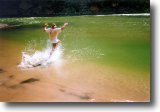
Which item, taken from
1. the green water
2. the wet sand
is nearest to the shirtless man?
the green water

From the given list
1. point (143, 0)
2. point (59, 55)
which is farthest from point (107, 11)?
point (59, 55)

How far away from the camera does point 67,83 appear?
259 centimetres

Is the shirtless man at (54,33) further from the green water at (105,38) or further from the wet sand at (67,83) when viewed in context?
the wet sand at (67,83)

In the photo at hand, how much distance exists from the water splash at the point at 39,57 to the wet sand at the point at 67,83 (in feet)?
0.14

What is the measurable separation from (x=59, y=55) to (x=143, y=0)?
33.4 inches

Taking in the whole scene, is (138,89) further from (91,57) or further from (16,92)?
(16,92)

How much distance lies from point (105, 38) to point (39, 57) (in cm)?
61

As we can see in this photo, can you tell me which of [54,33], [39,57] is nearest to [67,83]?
[39,57]

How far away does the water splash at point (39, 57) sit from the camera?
8.75 ft

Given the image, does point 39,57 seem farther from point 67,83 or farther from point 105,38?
point 105,38

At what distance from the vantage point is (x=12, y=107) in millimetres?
2629

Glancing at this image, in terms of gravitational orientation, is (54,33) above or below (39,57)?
above

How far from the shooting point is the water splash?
8.75ft

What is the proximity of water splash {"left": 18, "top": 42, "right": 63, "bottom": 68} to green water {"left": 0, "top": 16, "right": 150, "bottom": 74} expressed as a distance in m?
0.05
